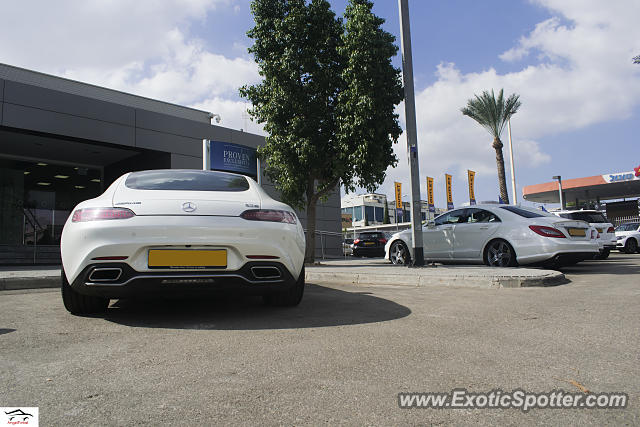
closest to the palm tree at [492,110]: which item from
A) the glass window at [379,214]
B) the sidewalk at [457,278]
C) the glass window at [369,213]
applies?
the sidewalk at [457,278]

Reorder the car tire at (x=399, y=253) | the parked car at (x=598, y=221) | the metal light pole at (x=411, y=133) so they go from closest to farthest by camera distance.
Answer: the metal light pole at (x=411, y=133) < the car tire at (x=399, y=253) < the parked car at (x=598, y=221)

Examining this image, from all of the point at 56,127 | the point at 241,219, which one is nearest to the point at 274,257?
the point at 241,219

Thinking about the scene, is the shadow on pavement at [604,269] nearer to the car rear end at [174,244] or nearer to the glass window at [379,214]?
the car rear end at [174,244]

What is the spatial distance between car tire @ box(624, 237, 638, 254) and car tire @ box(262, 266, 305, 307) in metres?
17.3

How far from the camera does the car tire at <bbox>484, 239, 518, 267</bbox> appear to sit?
26.6 feet

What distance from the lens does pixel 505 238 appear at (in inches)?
321

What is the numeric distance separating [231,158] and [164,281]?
10255mm

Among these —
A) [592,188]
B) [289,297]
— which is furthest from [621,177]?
[289,297]

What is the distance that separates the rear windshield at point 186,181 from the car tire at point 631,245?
1763cm

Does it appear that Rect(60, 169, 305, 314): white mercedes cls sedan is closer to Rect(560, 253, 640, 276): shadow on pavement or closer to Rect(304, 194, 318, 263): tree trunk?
Rect(560, 253, 640, 276): shadow on pavement

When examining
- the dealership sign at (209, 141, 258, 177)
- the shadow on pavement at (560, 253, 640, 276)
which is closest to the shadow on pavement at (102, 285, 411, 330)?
the shadow on pavement at (560, 253, 640, 276)

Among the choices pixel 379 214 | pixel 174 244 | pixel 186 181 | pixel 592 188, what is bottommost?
pixel 174 244

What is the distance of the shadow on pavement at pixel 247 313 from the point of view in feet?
11.5

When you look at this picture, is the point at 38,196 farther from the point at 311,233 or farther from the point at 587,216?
the point at 587,216
